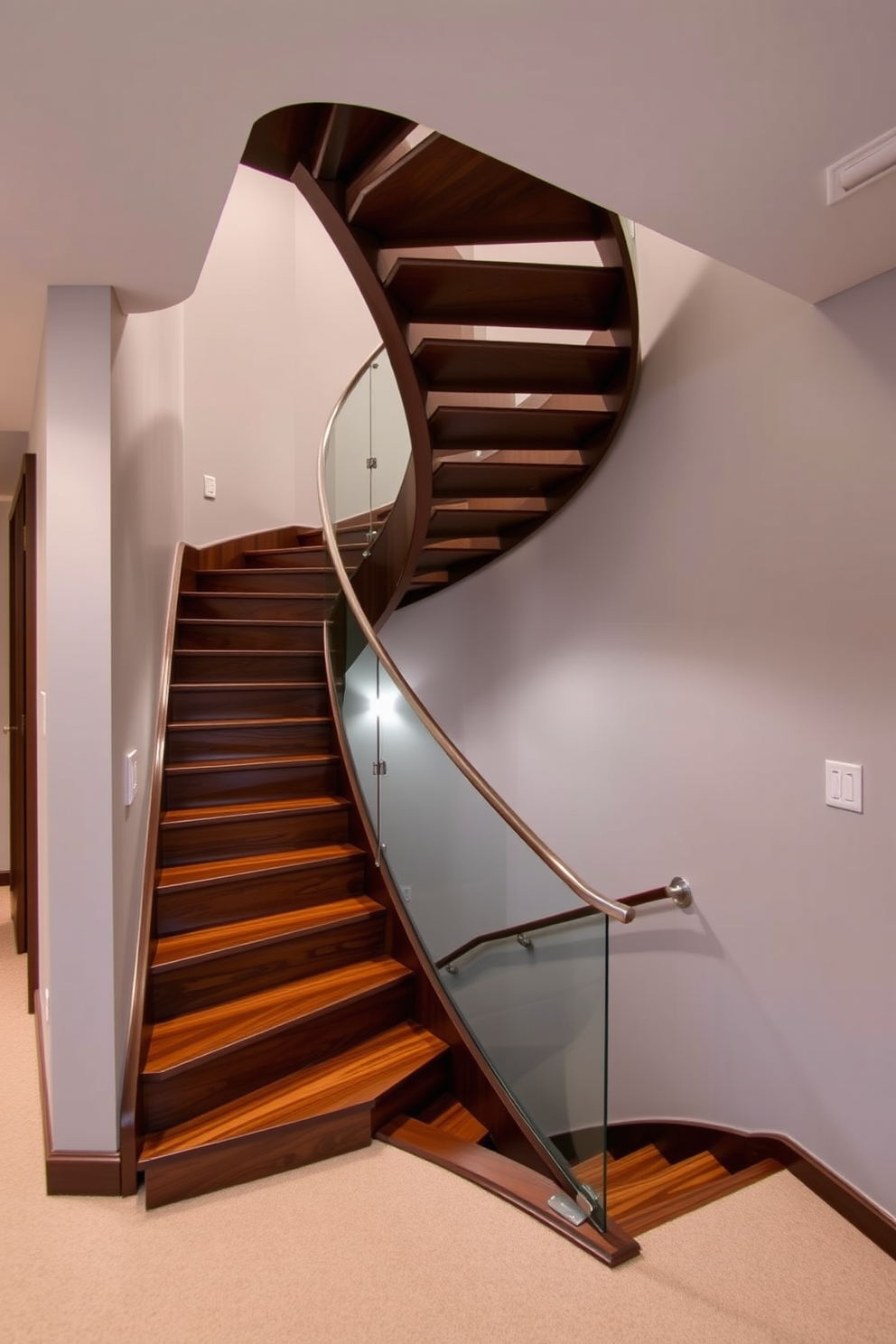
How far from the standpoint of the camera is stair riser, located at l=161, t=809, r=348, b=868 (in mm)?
2975

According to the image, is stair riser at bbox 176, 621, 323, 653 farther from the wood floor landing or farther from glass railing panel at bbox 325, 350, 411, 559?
the wood floor landing

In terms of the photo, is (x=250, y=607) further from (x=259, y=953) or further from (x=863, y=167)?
(x=863, y=167)

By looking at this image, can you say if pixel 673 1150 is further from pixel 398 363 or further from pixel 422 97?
pixel 422 97

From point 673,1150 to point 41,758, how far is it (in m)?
2.55

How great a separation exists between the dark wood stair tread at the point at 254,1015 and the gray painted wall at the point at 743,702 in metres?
1.04

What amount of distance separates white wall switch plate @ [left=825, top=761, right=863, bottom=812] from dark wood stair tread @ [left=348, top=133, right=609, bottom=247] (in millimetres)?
1735

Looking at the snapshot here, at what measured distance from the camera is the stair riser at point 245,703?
3.60 m

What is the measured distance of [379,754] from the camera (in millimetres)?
3080

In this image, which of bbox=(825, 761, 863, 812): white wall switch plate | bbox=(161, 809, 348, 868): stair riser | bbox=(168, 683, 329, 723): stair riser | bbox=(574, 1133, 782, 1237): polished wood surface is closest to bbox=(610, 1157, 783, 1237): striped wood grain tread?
bbox=(574, 1133, 782, 1237): polished wood surface

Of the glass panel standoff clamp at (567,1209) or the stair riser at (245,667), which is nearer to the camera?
the glass panel standoff clamp at (567,1209)

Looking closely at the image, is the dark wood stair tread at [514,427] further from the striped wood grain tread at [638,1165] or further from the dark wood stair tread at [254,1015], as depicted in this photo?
the striped wood grain tread at [638,1165]

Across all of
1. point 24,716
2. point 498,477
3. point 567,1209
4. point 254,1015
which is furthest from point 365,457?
point 567,1209

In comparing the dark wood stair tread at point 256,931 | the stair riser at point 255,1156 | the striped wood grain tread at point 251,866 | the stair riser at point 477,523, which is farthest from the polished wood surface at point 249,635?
the stair riser at point 255,1156

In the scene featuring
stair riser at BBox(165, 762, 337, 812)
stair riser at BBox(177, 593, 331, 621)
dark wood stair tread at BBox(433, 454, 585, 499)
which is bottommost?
stair riser at BBox(165, 762, 337, 812)
